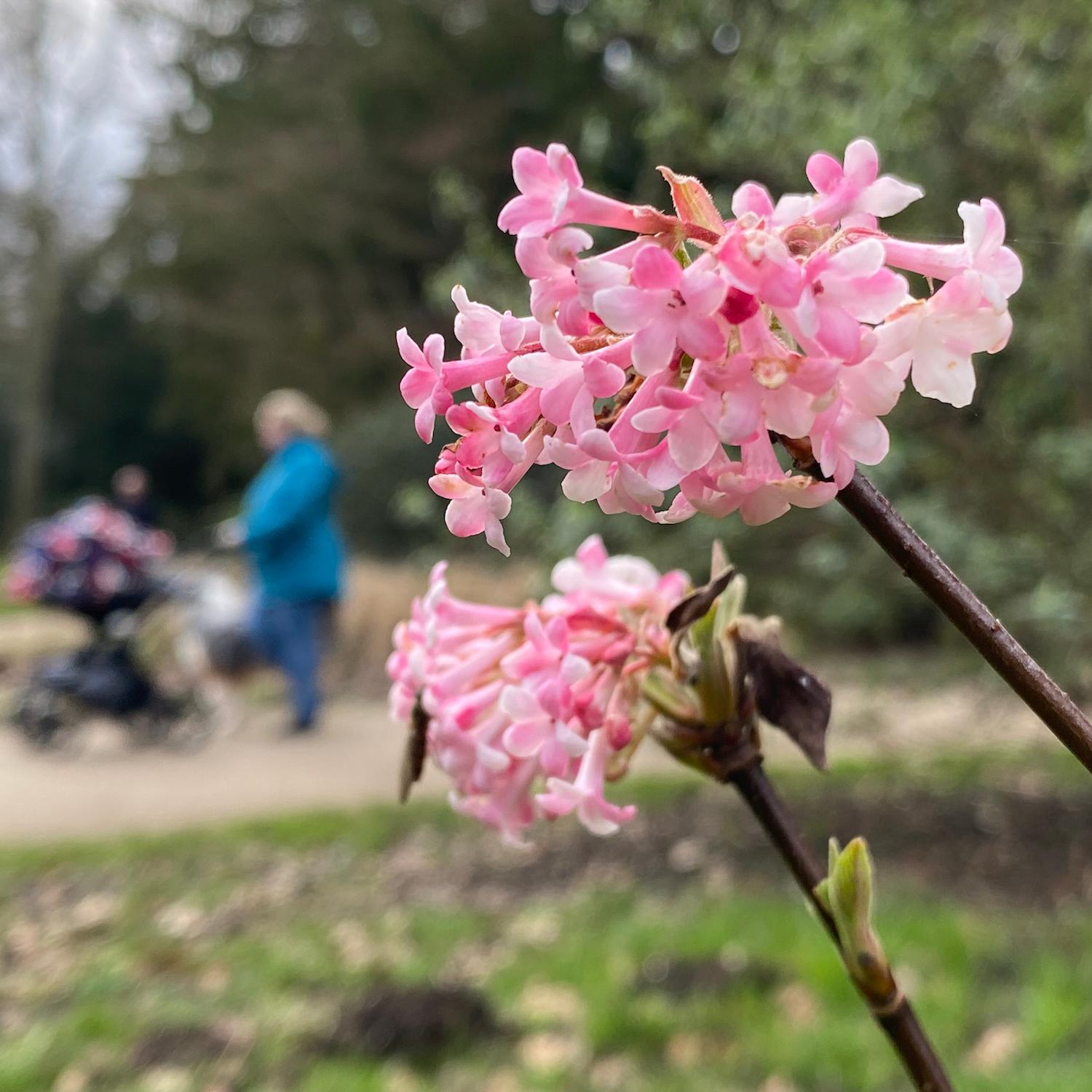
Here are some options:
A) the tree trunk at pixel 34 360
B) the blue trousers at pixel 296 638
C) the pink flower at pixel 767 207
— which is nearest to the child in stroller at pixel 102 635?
the blue trousers at pixel 296 638

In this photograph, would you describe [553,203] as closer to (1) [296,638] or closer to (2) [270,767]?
(2) [270,767]

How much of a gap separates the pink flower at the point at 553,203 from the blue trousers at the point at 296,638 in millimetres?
5971

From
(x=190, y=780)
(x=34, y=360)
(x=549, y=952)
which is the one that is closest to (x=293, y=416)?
(x=190, y=780)

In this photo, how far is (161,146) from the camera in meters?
17.1

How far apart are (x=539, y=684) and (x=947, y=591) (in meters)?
0.35

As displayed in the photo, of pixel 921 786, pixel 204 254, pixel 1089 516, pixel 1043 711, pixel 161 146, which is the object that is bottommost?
pixel 921 786

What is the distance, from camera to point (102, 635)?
638 cm

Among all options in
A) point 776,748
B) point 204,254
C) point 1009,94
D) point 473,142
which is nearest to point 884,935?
point 776,748

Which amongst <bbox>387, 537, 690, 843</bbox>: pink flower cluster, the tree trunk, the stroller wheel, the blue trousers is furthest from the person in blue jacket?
the tree trunk

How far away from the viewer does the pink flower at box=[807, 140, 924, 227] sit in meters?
0.52

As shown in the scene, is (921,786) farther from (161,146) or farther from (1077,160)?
(161,146)

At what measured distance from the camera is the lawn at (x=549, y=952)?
2.76 m

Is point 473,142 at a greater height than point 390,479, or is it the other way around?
point 473,142

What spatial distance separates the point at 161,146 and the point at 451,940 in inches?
656
